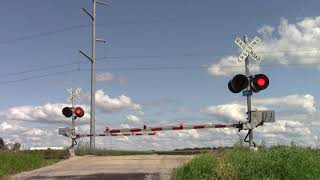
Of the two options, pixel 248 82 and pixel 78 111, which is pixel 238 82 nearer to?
pixel 248 82

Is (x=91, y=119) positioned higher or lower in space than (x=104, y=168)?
higher

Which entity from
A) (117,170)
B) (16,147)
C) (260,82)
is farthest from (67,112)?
(260,82)

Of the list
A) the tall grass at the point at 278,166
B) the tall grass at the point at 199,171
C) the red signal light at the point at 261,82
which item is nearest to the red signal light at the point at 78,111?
the red signal light at the point at 261,82

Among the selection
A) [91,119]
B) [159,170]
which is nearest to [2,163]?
[159,170]

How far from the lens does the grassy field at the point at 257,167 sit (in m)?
12.5

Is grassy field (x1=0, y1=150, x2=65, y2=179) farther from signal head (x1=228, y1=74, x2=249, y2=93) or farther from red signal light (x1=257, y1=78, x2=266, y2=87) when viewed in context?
red signal light (x1=257, y1=78, x2=266, y2=87)

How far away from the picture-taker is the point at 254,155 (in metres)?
14.1

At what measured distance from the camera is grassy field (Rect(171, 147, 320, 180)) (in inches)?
493

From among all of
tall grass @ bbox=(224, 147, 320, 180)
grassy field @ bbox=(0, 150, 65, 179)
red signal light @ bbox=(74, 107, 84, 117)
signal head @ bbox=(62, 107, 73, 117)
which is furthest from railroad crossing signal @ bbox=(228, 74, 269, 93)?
signal head @ bbox=(62, 107, 73, 117)

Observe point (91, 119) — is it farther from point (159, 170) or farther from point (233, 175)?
point (233, 175)

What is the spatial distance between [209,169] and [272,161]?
4.56ft

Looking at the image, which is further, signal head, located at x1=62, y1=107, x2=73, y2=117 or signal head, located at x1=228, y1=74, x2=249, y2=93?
signal head, located at x1=62, y1=107, x2=73, y2=117

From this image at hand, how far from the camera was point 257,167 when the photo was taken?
505 inches

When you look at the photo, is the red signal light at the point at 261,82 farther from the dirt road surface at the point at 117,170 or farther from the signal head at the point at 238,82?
the dirt road surface at the point at 117,170
